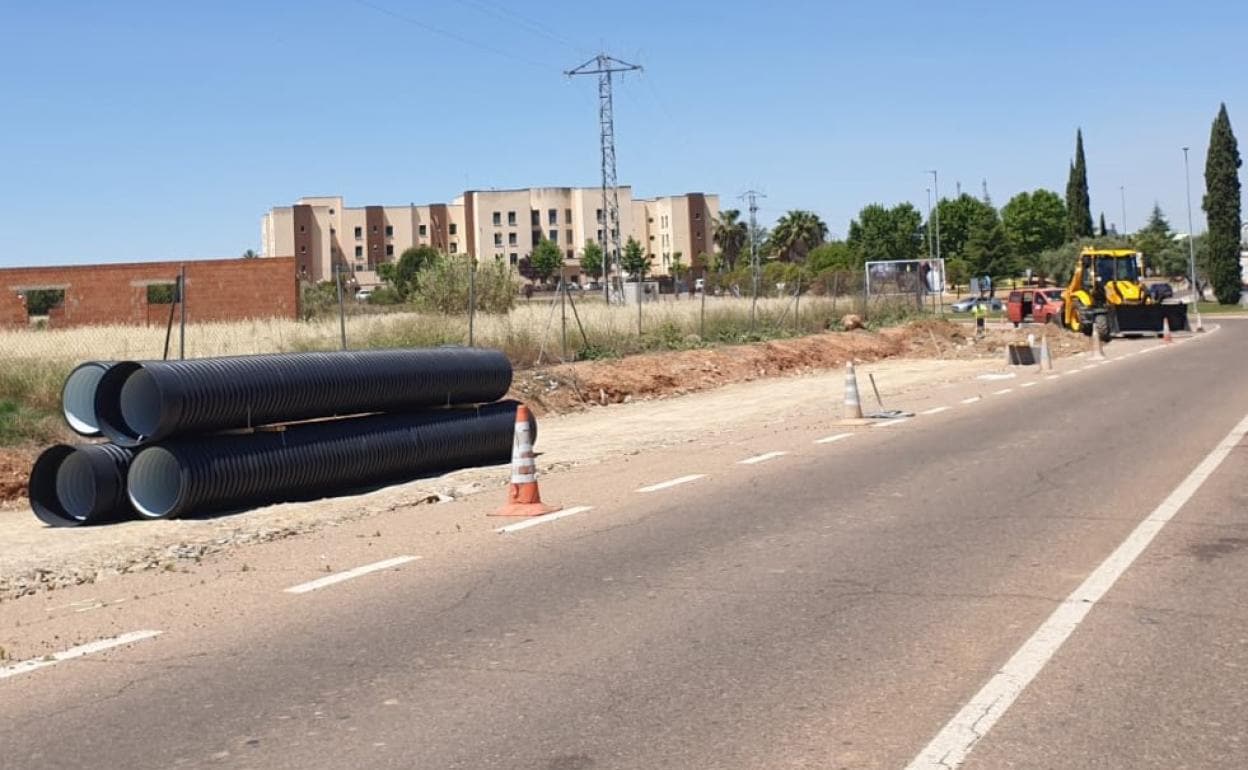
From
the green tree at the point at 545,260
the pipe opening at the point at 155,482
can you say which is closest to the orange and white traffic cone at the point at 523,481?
the pipe opening at the point at 155,482

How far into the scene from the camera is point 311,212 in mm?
125562

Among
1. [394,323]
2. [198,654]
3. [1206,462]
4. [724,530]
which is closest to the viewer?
[198,654]

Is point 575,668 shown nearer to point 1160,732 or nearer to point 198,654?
point 198,654

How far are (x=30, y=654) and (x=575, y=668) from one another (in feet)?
9.93

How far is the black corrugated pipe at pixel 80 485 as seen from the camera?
1241 centimetres

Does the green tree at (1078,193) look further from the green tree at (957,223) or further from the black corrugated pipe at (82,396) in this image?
the black corrugated pipe at (82,396)

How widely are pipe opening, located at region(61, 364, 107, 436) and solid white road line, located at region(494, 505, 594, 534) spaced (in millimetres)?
4533

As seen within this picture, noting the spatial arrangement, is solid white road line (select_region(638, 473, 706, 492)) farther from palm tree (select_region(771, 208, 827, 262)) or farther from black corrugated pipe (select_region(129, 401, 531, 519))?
palm tree (select_region(771, 208, 827, 262))

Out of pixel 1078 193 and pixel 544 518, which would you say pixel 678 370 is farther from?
pixel 1078 193

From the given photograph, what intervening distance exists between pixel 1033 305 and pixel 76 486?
5330cm

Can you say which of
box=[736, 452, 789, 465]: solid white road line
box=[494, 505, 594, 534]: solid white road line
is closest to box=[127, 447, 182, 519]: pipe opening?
box=[494, 505, 594, 534]: solid white road line

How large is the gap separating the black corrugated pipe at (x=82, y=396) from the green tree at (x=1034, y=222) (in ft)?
426

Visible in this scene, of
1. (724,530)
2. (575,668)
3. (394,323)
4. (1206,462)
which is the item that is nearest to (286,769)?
(575,668)

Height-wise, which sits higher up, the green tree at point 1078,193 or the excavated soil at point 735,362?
the green tree at point 1078,193
